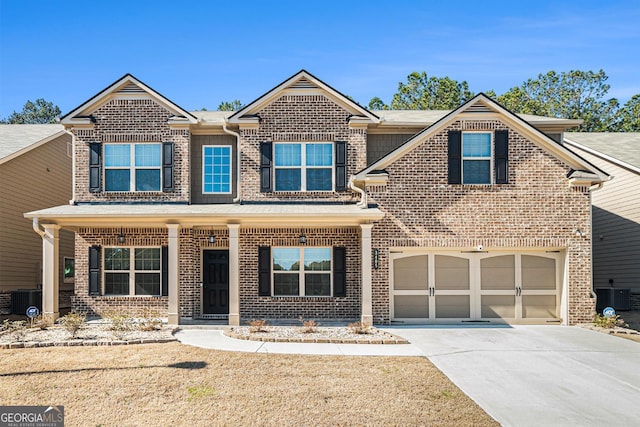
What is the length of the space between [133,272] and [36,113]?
5010cm

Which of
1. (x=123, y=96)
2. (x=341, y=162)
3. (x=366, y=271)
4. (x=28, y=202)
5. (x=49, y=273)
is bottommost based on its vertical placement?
(x=49, y=273)

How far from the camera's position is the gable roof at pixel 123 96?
639 inches

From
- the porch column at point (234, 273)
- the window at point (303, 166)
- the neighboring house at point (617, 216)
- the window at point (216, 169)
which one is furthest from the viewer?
the neighboring house at point (617, 216)

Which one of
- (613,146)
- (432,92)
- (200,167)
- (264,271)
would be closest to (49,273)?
(200,167)

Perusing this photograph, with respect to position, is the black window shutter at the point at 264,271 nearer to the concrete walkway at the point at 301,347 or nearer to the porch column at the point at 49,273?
the concrete walkway at the point at 301,347

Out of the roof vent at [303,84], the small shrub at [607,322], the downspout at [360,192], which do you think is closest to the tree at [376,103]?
the roof vent at [303,84]

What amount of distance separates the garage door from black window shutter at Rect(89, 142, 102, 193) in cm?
889

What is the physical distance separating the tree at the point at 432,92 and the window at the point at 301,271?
996 inches

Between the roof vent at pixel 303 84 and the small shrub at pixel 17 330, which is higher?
the roof vent at pixel 303 84

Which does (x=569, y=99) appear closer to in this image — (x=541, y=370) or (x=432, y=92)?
(x=432, y=92)

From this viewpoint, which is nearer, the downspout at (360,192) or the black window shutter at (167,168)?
the downspout at (360,192)

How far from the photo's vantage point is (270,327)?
1391 cm

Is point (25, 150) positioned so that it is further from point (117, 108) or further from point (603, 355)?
point (603, 355)

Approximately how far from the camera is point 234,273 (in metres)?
14.4
